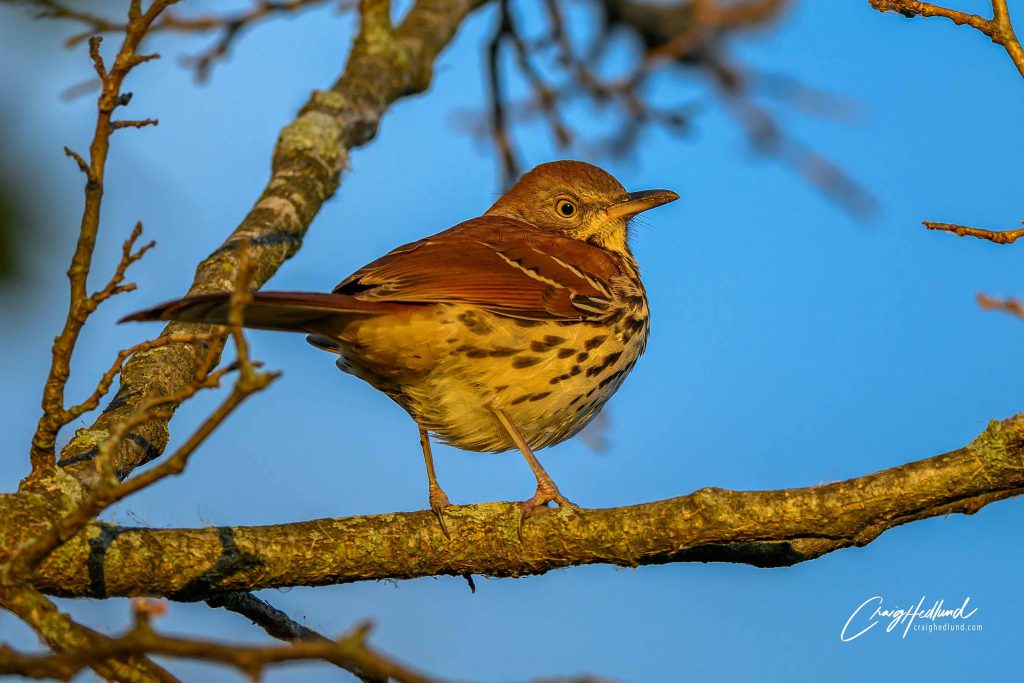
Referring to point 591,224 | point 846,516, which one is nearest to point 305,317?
point 846,516

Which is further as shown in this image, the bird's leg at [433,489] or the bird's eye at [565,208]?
the bird's eye at [565,208]

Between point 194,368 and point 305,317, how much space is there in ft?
2.24

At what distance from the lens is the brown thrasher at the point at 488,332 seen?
371 centimetres

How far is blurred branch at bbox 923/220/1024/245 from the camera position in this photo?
2709 mm

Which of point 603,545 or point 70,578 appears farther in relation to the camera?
point 603,545

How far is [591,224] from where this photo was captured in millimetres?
5328

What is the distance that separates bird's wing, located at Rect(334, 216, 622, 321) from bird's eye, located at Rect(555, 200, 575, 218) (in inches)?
19.2

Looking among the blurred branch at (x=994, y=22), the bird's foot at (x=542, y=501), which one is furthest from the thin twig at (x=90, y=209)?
the blurred branch at (x=994, y=22)

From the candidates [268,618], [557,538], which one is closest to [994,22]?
[557,538]

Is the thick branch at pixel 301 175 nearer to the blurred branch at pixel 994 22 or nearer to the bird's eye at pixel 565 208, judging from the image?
the bird's eye at pixel 565 208

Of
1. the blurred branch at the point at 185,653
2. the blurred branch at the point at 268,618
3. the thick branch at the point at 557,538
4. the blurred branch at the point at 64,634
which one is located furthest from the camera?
the blurred branch at the point at 268,618

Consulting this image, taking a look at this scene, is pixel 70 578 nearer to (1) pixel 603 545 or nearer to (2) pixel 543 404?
(1) pixel 603 545

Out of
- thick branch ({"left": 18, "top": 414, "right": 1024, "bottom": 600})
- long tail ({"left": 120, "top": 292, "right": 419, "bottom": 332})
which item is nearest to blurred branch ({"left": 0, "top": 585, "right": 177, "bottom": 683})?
thick branch ({"left": 18, "top": 414, "right": 1024, "bottom": 600})

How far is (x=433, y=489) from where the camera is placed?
12.5 ft
